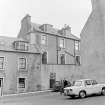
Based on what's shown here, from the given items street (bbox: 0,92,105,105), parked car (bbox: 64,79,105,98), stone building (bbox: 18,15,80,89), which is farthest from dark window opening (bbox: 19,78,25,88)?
parked car (bbox: 64,79,105,98)

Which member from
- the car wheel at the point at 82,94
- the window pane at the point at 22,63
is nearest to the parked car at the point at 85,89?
the car wheel at the point at 82,94

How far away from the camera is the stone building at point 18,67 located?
25.5 meters

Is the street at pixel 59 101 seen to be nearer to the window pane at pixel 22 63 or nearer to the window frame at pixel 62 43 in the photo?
the window pane at pixel 22 63

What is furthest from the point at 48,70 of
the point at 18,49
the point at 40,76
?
the point at 18,49

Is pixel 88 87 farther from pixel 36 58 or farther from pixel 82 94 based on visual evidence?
pixel 36 58

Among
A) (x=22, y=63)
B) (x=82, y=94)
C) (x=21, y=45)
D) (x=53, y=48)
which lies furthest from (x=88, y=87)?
(x=53, y=48)

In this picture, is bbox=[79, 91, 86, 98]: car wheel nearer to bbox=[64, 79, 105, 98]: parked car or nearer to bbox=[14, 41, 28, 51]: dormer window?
bbox=[64, 79, 105, 98]: parked car

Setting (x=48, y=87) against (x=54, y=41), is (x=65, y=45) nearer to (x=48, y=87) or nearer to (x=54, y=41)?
(x=54, y=41)

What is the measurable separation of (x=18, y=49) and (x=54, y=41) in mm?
8068

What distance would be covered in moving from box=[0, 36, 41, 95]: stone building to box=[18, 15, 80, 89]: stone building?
1.53 metres

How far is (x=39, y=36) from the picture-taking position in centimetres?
3098

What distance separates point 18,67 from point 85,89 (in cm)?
1390

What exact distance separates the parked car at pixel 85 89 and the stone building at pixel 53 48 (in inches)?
531

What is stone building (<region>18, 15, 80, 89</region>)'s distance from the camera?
29805 mm
